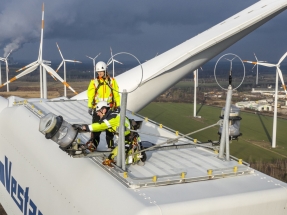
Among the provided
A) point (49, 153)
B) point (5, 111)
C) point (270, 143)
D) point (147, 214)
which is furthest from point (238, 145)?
point (147, 214)

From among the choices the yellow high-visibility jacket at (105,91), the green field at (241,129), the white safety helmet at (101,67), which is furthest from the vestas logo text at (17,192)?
the green field at (241,129)

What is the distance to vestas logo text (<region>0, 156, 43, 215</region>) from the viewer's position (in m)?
9.78

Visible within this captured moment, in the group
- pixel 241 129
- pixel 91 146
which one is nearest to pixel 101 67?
pixel 91 146

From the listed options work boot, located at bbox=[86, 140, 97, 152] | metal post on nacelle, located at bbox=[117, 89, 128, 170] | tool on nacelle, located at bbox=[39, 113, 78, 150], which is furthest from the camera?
work boot, located at bbox=[86, 140, 97, 152]

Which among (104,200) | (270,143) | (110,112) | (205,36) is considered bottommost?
(270,143)

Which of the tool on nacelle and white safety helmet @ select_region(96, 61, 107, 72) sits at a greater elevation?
white safety helmet @ select_region(96, 61, 107, 72)

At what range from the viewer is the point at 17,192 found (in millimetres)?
11219

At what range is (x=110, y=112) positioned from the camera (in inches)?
343

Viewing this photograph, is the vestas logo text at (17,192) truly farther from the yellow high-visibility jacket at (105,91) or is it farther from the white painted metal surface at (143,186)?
the yellow high-visibility jacket at (105,91)

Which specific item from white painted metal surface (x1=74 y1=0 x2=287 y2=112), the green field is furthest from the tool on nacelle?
the green field

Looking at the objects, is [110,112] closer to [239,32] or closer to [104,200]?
[104,200]

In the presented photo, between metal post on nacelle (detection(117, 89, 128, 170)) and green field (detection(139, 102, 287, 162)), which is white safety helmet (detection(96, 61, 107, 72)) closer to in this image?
metal post on nacelle (detection(117, 89, 128, 170))

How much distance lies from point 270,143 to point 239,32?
91.0ft

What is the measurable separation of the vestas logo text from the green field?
2247cm
